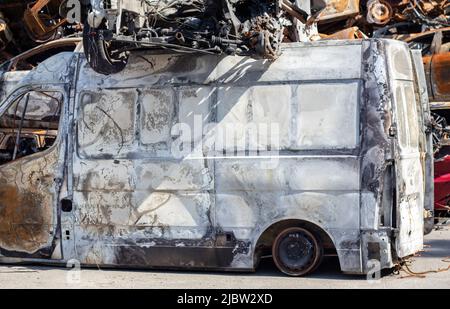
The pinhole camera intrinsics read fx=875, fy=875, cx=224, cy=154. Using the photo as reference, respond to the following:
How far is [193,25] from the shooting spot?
→ 8.88 m

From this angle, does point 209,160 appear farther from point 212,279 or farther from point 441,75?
point 441,75

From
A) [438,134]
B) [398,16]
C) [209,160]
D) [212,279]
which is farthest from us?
[398,16]

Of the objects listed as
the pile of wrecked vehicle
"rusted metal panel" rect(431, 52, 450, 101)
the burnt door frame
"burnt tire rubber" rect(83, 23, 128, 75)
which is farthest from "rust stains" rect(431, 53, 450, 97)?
the burnt door frame

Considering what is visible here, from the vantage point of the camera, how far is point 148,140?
9281 mm

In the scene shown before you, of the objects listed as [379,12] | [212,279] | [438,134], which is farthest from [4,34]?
[212,279]

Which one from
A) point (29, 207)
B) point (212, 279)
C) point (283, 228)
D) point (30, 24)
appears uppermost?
point (30, 24)

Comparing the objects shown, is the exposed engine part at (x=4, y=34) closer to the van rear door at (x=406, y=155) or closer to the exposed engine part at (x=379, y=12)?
the exposed engine part at (x=379, y=12)

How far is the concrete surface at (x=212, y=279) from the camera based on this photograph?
8.55m

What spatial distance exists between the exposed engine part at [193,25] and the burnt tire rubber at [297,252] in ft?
5.96

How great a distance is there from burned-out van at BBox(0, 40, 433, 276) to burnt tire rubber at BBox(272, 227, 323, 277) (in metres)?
0.01

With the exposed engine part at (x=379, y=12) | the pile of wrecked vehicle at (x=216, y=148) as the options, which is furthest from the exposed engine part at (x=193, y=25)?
the exposed engine part at (x=379, y=12)

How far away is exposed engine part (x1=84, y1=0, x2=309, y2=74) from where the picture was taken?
8648 mm

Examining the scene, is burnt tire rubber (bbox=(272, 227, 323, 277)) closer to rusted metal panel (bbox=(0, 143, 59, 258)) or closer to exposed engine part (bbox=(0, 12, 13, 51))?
rusted metal panel (bbox=(0, 143, 59, 258))

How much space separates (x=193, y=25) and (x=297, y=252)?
2.54 metres
